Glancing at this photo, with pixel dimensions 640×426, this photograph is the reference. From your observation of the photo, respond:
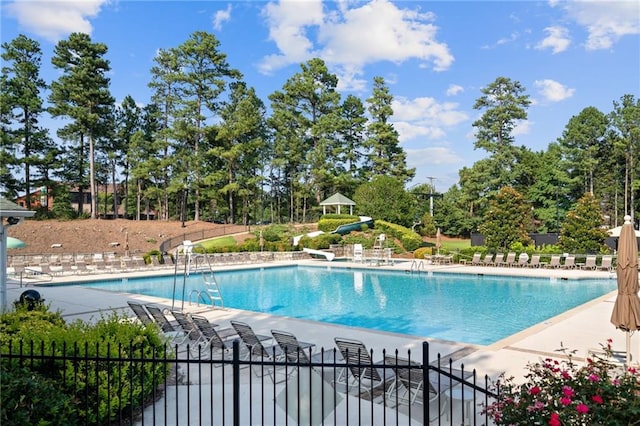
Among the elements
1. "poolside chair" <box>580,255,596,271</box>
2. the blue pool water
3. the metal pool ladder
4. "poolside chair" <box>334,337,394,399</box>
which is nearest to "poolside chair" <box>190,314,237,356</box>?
"poolside chair" <box>334,337,394,399</box>

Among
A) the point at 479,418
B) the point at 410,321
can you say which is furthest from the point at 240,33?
the point at 479,418

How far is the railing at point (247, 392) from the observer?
405cm

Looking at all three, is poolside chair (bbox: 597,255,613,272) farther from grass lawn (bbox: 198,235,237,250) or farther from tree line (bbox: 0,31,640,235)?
grass lawn (bbox: 198,235,237,250)

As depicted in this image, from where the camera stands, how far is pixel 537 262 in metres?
23.2

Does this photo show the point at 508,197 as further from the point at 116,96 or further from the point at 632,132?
the point at 116,96

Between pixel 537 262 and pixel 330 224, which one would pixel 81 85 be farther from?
pixel 537 262

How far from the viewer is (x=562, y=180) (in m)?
41.8

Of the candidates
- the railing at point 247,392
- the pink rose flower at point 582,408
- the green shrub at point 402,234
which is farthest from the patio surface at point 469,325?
the green shrub at point 402,234

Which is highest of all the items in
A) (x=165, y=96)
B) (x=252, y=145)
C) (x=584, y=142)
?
(x=165, y=96)

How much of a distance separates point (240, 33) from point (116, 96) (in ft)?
91.6

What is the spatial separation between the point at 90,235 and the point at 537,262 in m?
27.8

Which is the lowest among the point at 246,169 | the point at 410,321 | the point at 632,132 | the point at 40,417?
the point at 410,321

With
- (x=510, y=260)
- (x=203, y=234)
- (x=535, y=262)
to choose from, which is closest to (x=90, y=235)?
(x=203, y=234)

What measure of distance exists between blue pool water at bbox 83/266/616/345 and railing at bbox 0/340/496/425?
557 cm
